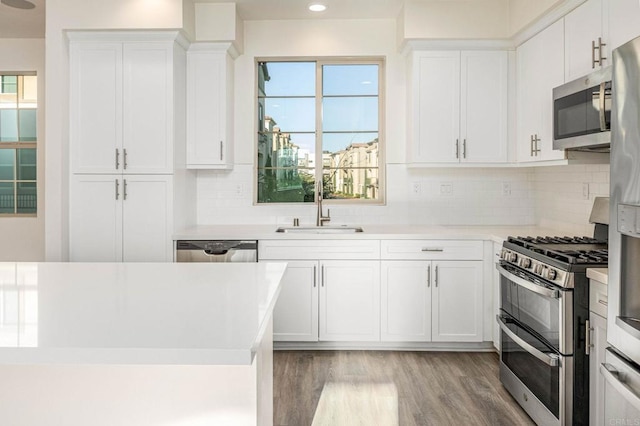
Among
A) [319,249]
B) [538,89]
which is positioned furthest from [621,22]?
[319,249]

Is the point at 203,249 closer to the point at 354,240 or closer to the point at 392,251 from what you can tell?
the point at 354,240

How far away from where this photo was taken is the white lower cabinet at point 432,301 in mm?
3889

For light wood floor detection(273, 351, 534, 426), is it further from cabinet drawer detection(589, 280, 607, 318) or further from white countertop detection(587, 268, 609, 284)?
white countertop detection(587, 268, 609, 284)

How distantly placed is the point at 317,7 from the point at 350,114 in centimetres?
91

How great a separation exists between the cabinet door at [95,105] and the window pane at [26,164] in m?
1.98

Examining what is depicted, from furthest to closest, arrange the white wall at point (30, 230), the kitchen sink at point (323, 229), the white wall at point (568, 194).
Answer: the white wall at point (30, 230), the kitchen sink at point (323, 229), the white wall at point (568, 194)

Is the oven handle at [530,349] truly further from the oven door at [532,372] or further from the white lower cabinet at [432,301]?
the white lower cabinet at [432,301]

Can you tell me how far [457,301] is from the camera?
153 inches

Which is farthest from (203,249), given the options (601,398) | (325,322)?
(601,398)

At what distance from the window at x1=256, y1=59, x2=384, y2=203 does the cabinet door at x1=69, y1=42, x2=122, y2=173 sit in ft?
3.90

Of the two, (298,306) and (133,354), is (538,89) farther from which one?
(133,354)

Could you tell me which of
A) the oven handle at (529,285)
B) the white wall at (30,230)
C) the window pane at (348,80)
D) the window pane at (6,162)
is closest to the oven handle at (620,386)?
the oven handle at (529,285)

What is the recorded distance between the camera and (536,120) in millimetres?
3764

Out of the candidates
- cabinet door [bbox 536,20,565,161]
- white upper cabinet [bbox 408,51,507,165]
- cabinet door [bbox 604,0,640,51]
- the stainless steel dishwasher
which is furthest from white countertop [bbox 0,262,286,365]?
white upper cabinet [bbox 408,51,507,165]
